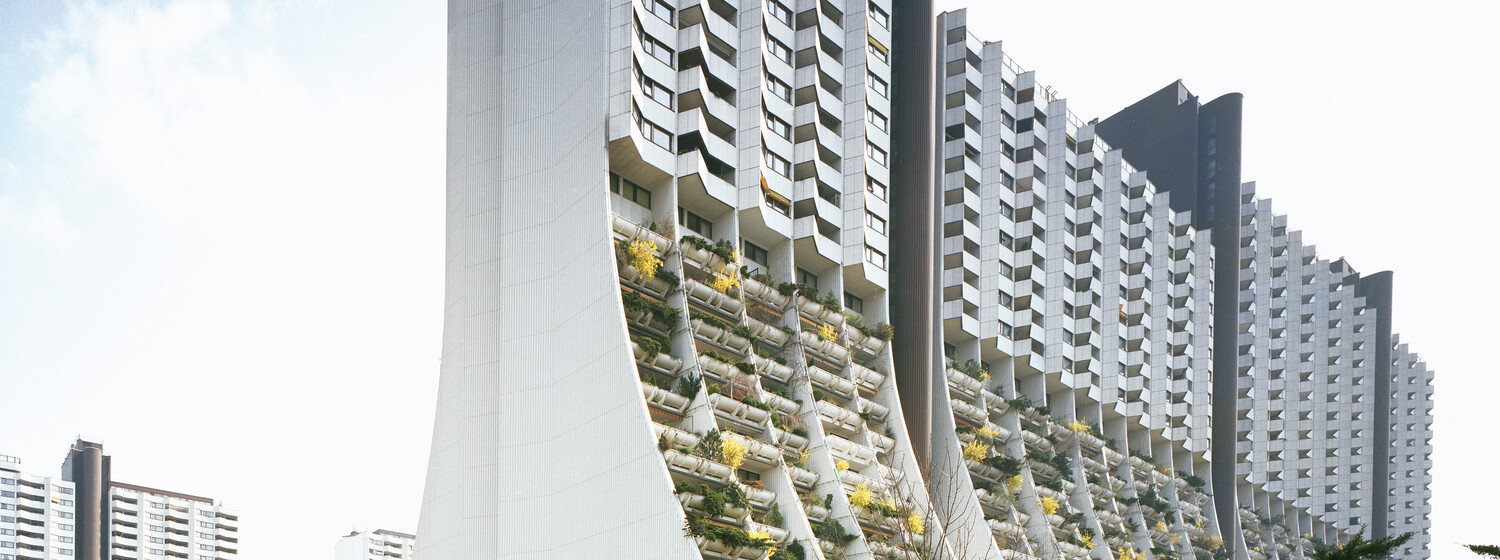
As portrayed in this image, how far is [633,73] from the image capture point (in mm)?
56344

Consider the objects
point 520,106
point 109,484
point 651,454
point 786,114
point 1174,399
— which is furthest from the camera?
point 109,484

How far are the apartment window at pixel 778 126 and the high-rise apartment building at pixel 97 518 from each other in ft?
328

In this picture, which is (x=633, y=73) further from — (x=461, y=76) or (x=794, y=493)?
(x=794, y=493)

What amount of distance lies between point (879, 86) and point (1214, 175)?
51.8 metres

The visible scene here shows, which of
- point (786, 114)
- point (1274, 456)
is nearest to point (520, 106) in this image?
point (786, 114)

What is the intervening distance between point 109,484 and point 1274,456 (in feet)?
367

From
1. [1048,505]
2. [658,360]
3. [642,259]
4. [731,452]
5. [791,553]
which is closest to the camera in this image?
[791,553]

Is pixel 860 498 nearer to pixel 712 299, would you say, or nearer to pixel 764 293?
pixel 764 293

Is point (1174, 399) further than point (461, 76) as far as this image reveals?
Yes

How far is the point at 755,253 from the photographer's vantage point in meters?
65.8

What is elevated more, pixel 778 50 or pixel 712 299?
pixel 778 50

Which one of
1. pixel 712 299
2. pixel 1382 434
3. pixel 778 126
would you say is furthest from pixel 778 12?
pixel 1382 434

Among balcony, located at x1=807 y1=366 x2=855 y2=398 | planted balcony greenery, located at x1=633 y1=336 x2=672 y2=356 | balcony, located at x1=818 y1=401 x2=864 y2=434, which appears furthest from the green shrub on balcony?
balcony, located at x1=818 y1=401 x2=864 y2=434

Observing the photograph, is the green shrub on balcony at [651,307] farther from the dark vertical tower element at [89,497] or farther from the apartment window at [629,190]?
the dark vertical tower element at [89,497]
